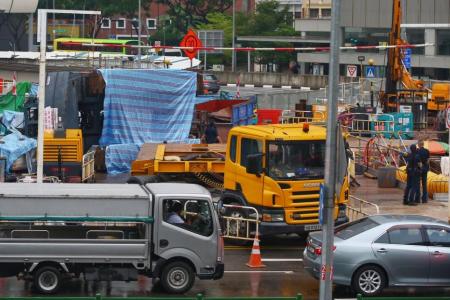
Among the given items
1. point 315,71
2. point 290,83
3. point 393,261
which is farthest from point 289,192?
point 315,71

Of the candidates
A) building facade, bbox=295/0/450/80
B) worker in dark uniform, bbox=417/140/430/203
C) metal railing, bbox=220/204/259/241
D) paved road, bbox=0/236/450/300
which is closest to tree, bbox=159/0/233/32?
building facade, bbox=295/0/450/80

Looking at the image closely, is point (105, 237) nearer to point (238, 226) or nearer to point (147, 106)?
point (238, 226)

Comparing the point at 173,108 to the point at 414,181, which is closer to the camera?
the point at 414,181

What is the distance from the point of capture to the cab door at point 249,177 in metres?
23.2

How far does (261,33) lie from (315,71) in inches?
444

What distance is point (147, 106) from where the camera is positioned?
1501 inches

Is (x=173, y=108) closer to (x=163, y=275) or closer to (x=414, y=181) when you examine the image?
(x=414, y=181)

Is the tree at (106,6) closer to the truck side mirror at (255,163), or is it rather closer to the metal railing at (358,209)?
the metal railing at (358,209)

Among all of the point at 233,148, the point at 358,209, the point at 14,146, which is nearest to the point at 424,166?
the point at 358,209

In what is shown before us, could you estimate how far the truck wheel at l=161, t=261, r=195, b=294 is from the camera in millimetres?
18906

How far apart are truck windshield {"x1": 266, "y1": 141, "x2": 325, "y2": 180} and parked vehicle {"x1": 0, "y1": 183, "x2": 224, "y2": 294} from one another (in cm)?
395

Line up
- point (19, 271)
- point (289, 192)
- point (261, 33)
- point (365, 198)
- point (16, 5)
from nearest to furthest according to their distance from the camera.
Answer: point (19, 271)
point (289, 192)
point (365, 198)
point (16, 5)
point (261, 33)

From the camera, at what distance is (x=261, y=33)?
96250mm

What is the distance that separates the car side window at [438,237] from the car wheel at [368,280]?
3.48 feet
